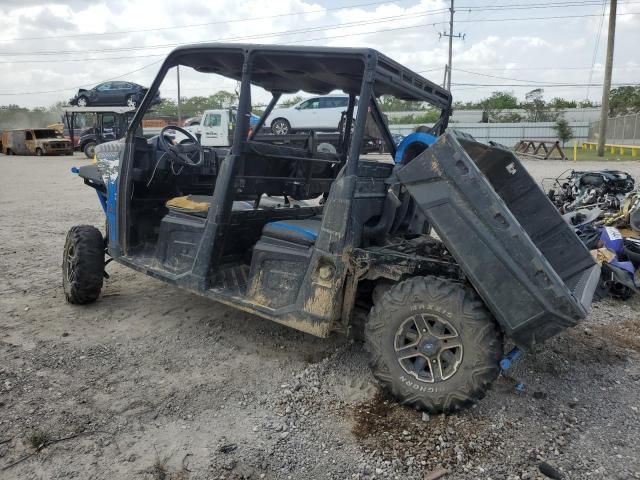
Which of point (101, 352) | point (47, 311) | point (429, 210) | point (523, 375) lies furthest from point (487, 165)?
point (47, 311)

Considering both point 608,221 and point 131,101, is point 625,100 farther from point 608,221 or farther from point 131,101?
point 608,221

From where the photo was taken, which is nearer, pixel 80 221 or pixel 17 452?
pixel 17 452

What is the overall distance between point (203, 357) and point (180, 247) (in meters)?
0.93

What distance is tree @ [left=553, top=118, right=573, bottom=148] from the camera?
36.4 m

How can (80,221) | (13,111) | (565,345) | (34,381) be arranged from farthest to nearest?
(13,111) → (80,221) → (565,345) → (34,381)

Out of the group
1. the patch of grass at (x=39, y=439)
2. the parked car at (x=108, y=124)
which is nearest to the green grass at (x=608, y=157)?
the parked car at (x=108, y=124)

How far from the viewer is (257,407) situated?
323 centimetres

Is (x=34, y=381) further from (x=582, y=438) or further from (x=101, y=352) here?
(x=582, y=438)

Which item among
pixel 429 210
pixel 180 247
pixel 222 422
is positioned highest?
pixel 429 210

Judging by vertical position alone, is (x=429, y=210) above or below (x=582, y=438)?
above

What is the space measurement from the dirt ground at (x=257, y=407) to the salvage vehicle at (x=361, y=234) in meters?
0.31

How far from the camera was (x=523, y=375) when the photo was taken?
11.9ft

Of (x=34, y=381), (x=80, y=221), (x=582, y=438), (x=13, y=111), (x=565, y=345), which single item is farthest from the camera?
(x=13, y=111)

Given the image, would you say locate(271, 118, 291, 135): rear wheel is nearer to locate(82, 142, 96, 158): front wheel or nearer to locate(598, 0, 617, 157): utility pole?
locate(82, 142, 96, 158): front wheel
